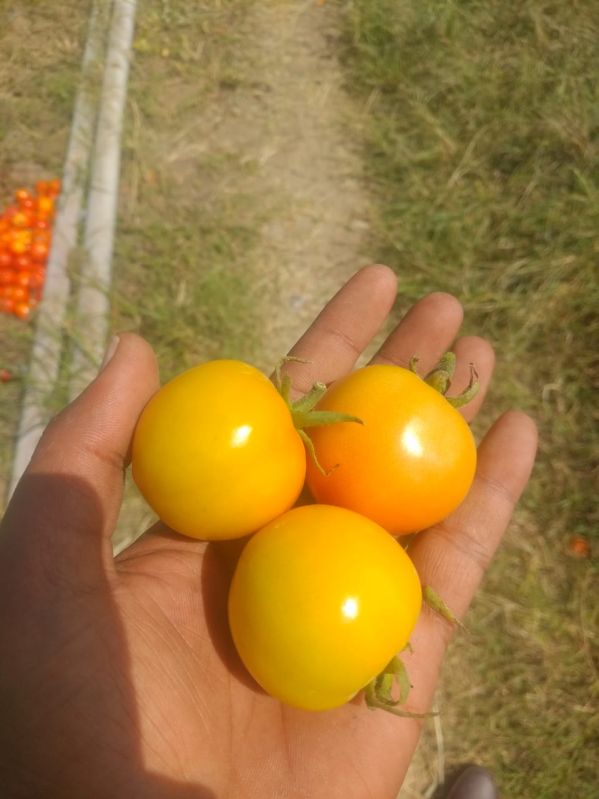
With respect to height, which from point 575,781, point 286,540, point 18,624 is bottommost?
point 575,781

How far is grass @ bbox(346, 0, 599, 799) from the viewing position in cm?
345

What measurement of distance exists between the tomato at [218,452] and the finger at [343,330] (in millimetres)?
810

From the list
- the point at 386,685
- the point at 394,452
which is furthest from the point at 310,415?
the point at 386,685

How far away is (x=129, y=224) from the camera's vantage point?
427 cm

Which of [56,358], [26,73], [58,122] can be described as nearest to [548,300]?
[56,358]

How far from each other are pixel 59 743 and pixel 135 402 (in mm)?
934

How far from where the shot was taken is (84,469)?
224cm

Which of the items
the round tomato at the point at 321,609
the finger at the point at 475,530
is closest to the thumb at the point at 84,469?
the round tomato at the point at 321,609

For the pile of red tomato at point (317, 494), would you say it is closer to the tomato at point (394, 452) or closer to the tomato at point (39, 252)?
the tomato at point (394, 452)

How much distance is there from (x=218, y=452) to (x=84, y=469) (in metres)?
0.40

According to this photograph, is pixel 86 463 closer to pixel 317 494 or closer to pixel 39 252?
pixel 317 494

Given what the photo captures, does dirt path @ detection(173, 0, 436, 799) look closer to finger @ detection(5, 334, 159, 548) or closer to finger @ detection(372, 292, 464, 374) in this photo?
finger @ detection(372, 292, 464, 374)

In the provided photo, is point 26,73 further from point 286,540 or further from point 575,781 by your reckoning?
point 575,781

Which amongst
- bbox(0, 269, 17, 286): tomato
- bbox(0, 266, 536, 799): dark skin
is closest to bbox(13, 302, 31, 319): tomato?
bbox(0, 269, 17, 286): tomato
